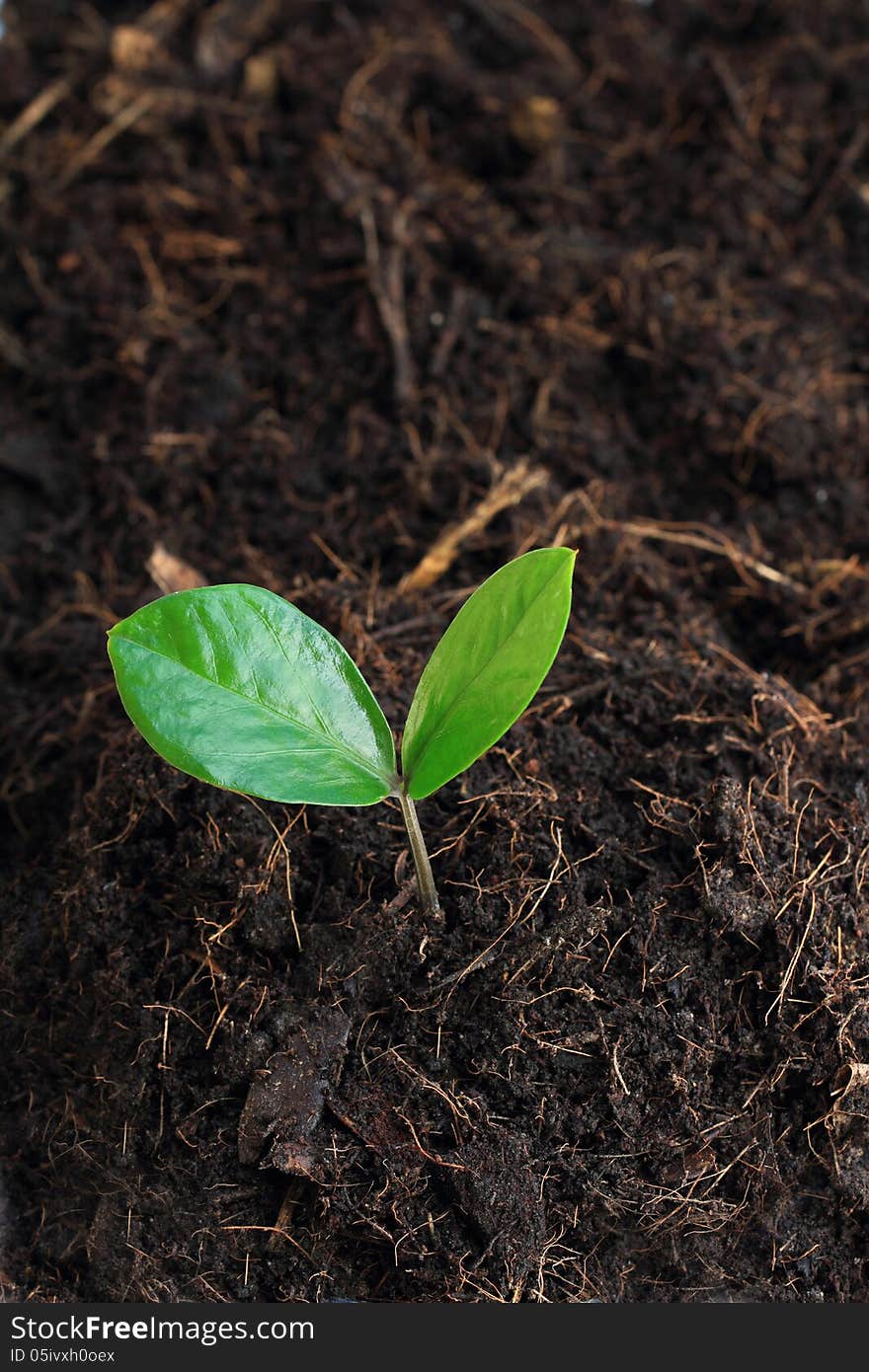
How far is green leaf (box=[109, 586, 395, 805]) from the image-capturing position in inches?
32.1

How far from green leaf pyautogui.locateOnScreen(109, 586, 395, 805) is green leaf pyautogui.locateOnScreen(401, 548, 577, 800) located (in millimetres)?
31

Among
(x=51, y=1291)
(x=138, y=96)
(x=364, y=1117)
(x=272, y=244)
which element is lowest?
(x=51, y=1291)

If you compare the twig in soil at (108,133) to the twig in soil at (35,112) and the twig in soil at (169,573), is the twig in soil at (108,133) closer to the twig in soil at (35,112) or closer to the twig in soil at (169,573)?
the twig in soil at (35,112)

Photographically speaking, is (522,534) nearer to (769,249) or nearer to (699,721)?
(699,721)

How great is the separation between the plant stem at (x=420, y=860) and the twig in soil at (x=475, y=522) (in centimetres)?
37

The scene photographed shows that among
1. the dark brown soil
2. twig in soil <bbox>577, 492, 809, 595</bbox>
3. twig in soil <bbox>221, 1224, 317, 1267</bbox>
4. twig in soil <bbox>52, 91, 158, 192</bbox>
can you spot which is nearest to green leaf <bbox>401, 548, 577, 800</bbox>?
the dark brown soil

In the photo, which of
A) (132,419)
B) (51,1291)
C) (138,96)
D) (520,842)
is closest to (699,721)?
(520,842)

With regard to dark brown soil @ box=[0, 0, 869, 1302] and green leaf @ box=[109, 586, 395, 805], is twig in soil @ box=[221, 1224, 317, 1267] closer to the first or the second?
dark brown soil @ box=[0, 0, 869, 1302]

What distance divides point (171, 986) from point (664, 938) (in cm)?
38

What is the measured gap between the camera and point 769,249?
63.9 inches

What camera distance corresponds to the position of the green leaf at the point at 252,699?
816 mm

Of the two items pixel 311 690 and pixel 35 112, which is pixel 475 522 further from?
pixel 35 112

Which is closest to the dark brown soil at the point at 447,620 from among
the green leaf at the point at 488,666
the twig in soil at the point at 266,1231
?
the twig in soil at the point at 266,1231

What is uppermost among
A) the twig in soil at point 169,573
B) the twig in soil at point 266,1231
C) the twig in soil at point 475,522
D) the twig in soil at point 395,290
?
the twig in soil at point 395,290
